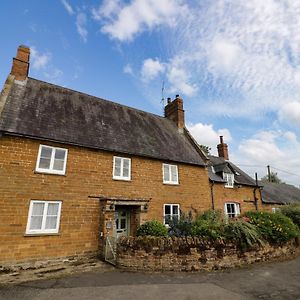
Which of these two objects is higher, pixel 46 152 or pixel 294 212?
pixel 46 152

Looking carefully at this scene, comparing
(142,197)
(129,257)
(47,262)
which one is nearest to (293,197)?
(142,197)

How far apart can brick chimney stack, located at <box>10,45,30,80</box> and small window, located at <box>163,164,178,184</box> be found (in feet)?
36.0

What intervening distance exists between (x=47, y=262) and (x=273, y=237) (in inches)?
446

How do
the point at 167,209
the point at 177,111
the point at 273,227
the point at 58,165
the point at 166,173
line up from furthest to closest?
the point at 177,111
the point at 166,173
the point at 167,209
the point at 273,227
the point at 58,165

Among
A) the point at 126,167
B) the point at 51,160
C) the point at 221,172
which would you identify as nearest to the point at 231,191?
the point at 221,172

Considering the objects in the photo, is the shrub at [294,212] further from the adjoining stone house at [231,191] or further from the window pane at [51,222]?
the window pane at [51,222]

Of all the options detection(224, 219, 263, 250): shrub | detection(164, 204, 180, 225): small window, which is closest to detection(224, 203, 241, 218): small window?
detection(164, 204, 180, 225): small window

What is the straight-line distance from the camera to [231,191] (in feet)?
68.1

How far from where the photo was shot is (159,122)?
67.7 feet

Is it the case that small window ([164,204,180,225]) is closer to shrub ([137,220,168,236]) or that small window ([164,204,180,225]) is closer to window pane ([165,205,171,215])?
window pane ([165,205,171,215])

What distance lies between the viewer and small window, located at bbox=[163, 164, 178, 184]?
16.0 metres

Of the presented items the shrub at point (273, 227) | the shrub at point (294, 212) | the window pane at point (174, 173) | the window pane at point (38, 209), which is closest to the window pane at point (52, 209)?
the window pane at point (38, 209)

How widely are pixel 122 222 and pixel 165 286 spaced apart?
6.67 m

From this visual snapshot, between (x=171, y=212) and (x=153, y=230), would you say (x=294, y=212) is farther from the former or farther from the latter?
(x=153, y=230)
